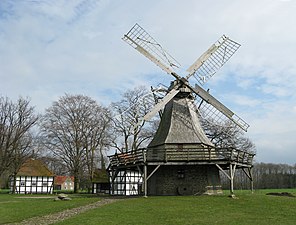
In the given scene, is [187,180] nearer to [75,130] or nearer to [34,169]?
[75,130]

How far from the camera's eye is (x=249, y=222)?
1234 cm

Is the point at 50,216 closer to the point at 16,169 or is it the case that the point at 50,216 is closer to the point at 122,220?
the point at 122,220

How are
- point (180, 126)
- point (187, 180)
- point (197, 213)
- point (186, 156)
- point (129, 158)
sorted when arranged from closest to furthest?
point (197, 213), point (186, 156), point (187, 180), point (129, 158), point (180, 126)

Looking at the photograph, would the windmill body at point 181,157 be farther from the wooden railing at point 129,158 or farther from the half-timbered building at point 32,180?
the half-timbered building at point 32,180

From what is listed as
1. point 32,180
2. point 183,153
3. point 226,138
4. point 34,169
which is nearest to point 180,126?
point 183,153

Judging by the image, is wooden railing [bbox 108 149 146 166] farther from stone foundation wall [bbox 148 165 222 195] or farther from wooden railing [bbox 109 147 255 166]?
stone foundation wall [bbox 148 165 222 195]

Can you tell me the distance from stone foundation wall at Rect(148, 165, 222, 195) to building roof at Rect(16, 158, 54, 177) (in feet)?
84.0

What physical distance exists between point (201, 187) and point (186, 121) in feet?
15.3

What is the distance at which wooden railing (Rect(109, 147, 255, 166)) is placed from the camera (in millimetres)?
21500

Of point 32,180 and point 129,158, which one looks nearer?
point 129,158

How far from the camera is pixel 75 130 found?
3725 centimetres

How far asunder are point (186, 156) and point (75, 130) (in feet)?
60.1

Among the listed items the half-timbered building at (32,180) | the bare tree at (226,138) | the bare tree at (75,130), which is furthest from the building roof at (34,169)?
the bare tree at (226,138)

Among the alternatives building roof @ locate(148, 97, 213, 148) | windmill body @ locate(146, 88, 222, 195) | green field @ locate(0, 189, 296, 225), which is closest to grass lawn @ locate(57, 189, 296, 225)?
green field @ locate(0, 189, 296, 225)
